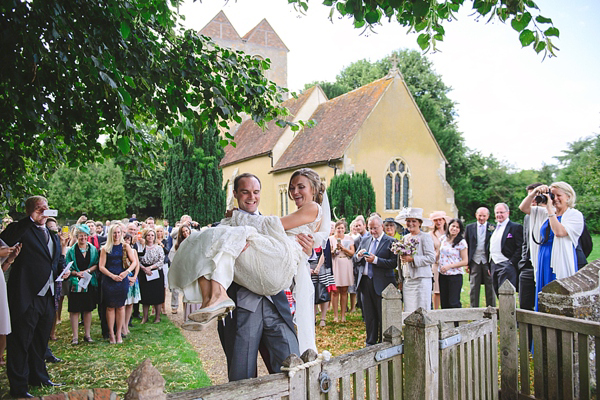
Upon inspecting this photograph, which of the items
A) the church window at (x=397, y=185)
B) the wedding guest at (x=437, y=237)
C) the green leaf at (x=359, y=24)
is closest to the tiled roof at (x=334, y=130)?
the church window at (x=397, y=185)

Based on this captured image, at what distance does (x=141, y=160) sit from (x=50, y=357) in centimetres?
318

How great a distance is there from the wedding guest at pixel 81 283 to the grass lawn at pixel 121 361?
35 cm

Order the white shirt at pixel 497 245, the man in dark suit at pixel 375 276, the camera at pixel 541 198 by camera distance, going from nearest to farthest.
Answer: the camera at pixel 541 198 < the man in dark suit at pixel 375 276 < the white shirt at pixel 497 245

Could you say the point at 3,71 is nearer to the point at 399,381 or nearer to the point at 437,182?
the point at 399,381

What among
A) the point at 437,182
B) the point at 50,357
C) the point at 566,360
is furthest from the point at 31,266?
the point at 437,182

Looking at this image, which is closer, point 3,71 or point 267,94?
point 3,71

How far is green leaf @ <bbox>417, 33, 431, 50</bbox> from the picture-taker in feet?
13.5

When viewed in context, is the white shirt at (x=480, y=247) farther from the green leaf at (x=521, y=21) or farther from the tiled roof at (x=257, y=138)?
the tiled roof at (x=257, y=138)

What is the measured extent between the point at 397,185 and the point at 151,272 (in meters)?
19.5

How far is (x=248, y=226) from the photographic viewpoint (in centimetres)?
279

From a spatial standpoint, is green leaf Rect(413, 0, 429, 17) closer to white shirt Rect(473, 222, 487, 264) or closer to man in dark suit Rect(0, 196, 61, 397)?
man in dark suit Rect(0, 196, 61, 397)

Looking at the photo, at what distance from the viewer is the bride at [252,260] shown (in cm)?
258

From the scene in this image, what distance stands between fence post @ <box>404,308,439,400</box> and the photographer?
139 inches

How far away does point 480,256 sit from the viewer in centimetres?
821
